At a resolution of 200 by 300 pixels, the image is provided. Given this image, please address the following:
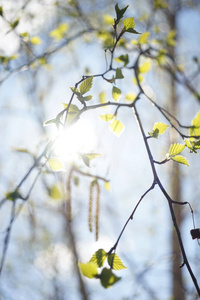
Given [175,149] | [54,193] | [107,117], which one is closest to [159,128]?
[175,149]

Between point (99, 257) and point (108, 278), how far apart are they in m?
0.06

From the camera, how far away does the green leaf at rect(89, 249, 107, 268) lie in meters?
0.50

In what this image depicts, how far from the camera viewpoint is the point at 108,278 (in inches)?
17.9

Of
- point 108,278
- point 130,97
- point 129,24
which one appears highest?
point 130,97

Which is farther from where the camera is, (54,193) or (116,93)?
(54,193)

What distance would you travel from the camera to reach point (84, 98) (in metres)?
0.62

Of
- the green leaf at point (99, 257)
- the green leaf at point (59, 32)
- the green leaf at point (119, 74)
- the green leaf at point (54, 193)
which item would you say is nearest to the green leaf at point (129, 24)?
the green leaf at point (119, 74)

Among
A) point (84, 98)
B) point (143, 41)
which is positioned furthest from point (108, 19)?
point (84, 98)

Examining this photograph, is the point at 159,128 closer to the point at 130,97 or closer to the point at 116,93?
the point at 116,93

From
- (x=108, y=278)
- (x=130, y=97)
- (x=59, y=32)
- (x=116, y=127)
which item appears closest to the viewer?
(x=108, y=278)

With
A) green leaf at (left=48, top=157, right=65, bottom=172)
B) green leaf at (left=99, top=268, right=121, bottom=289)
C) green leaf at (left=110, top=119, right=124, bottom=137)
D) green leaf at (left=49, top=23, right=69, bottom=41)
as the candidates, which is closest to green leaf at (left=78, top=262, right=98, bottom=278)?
green leaf at (left=99, top=268, right=121, bottom=289)

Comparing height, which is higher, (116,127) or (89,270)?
(116,127)

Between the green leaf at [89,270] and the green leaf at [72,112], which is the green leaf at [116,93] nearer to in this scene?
the green leaf at [72,112]

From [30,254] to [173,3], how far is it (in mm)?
3691
